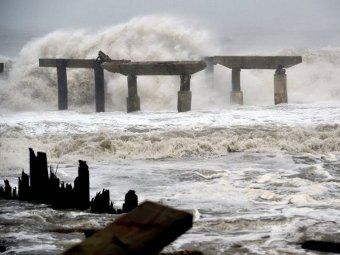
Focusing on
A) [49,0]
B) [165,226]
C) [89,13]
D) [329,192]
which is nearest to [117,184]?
[329,192]

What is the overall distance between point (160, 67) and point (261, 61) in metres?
3.79

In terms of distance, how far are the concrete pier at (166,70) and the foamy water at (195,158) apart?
2.84ft

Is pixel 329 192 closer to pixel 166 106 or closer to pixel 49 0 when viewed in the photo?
pixel 166 106

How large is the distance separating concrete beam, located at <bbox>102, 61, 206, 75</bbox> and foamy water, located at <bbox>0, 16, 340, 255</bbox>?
1241mm

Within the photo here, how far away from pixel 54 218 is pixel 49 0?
146m

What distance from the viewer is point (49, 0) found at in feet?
484

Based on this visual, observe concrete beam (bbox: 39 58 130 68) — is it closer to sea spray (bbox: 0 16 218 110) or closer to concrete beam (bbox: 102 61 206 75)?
concrete beam (bbox: 102 61 206 75)

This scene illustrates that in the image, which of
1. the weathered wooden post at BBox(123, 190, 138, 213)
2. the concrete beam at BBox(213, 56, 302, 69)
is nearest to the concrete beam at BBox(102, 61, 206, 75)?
the concrete beam at BBox(213, 56, 302, 69)

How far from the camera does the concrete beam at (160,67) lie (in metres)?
17.3

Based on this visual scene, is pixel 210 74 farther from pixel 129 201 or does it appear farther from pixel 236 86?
pixel 129 201

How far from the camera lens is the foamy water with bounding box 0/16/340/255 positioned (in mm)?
6020

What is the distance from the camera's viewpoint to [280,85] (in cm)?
1966

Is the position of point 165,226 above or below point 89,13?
below

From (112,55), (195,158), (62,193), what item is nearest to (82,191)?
(62,193)
